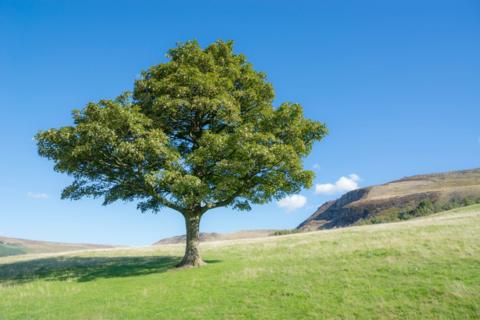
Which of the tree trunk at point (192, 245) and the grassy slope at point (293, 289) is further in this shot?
the tree trunk at point (192, 245)

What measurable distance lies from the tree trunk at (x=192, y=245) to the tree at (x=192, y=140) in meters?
0.08

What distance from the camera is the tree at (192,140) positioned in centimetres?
2717

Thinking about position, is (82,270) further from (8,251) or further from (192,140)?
(8,251)

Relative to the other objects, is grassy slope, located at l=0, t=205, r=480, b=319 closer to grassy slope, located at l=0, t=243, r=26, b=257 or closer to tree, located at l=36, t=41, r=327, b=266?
tree, located at l=36, t=41, r=327, b=266

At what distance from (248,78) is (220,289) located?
19.0 m

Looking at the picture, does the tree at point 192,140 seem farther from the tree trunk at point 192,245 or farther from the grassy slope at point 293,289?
the grassy slope at point 293,289

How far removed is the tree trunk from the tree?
3.3 inches

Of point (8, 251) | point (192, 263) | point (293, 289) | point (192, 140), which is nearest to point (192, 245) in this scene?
point (192, 263)

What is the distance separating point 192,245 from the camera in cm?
3030

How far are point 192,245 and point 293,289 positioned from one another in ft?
44.6

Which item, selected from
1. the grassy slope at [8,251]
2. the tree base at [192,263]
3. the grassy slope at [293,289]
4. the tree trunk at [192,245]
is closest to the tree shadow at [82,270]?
the grassy slope at [293,289]

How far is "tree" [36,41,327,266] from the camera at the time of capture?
27.2 meters

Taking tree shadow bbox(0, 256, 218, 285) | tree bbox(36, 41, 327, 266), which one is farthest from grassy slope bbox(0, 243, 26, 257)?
tree bbox(36, 41, 327, 266)

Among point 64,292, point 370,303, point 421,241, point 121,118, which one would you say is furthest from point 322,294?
point 121,118
